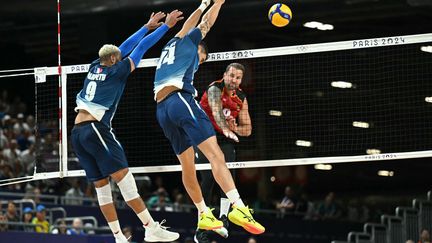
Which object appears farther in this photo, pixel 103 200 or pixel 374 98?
pixel 374 98

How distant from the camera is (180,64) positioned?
18.6 meters

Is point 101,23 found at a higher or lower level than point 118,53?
higher

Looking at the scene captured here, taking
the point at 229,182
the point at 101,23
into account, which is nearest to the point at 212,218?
the point at 229,182

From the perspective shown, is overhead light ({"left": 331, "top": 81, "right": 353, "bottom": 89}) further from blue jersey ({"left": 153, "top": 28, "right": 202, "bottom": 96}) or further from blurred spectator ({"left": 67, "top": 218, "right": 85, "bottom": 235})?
blue jersey ({"left": 153, "top": 28, "right": 202, "bottom": 96})

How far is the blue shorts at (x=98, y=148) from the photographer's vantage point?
19.0 metres

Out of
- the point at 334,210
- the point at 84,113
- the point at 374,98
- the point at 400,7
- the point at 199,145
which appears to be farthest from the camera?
the point at 334,210

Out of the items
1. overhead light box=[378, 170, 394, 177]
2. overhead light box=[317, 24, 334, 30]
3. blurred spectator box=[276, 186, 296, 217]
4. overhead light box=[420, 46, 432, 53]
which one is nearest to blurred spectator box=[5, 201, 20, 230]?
overhead light box=[420, 46, 432, 53]

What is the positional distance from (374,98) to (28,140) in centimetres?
1279

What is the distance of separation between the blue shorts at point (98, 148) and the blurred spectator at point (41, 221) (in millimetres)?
9200

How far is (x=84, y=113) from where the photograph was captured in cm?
1939

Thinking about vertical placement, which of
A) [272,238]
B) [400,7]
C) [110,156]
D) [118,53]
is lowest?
[272,238]

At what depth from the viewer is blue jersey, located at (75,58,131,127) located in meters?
19.3

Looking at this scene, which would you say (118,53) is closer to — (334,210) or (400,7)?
(400,7)

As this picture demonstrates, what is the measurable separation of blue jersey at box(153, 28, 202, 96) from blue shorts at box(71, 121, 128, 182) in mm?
1315
